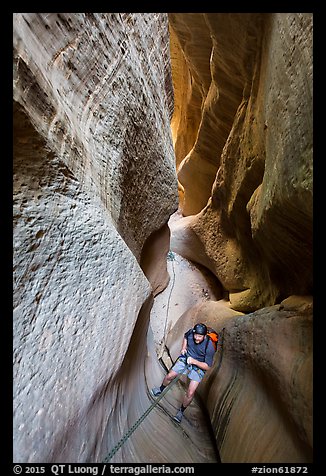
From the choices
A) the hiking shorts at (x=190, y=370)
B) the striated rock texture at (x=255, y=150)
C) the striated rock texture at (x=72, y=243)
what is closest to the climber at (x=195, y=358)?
the hiking shorts at (x=190, y=370)

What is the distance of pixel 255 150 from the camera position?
305 centimetres

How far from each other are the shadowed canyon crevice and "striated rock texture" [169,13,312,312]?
2cm

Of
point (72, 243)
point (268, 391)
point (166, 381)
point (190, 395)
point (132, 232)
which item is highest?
point (132, 232)

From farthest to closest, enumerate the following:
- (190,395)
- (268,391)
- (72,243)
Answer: (190,395)
(268,391)
(72,243)

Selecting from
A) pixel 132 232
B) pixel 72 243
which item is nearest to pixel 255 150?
pixel 132 232

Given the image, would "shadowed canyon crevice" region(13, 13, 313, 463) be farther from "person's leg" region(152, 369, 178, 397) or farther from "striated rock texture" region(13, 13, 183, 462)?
"person's leg" region(152, 369, 178, 397)

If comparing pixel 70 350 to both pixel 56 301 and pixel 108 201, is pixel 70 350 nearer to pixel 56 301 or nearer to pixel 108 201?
pixel 56 301

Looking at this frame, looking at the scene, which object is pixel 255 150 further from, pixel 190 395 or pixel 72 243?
pixel 190 395

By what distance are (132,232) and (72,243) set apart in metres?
1.43

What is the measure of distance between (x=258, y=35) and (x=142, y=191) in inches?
74.7

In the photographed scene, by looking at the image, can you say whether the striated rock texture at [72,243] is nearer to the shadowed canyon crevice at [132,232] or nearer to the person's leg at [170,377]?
the shadowed canyon crevice at [132,232]

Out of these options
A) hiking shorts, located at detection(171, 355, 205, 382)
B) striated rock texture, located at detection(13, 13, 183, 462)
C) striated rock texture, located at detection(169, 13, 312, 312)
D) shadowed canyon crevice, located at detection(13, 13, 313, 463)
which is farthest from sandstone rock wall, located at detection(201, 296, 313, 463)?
striated rock texture, located at detection(13, 13, 183, 462)

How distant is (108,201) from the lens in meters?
2.12

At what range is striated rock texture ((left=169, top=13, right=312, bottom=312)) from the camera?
179 centimetres
